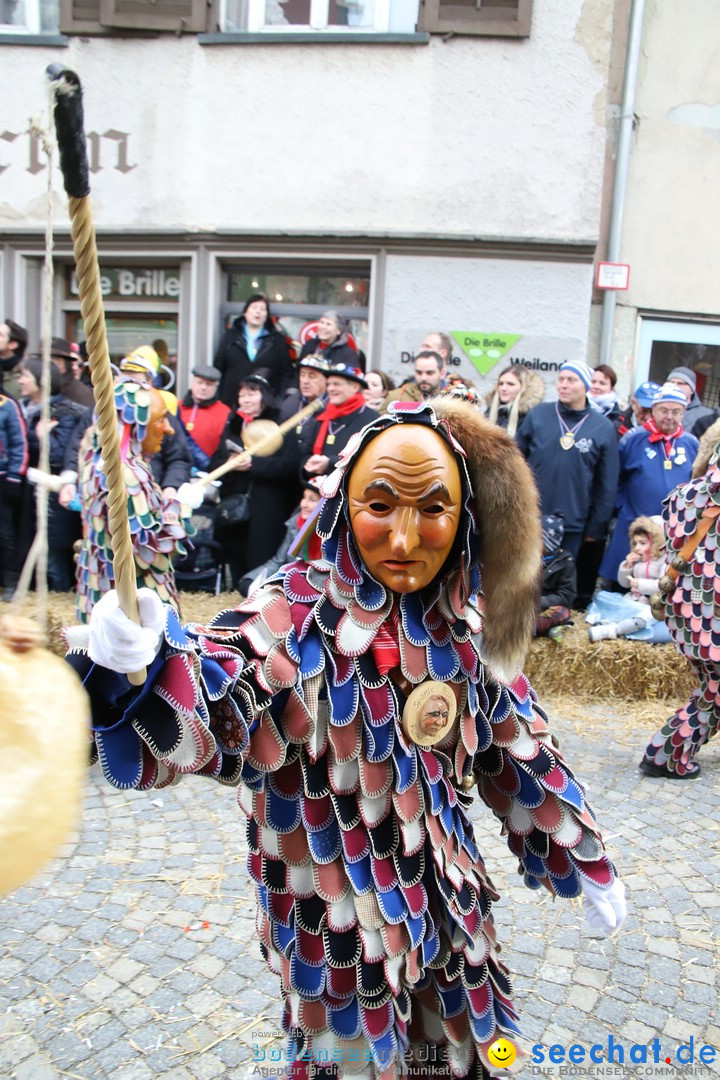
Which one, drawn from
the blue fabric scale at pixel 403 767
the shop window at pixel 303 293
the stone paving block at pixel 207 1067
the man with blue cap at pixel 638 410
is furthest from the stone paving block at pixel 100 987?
the shop window at pixel 303 293

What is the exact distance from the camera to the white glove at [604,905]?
2174 mm

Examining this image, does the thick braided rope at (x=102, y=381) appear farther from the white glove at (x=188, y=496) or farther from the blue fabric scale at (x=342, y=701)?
the white glove at (x=188, y=496)

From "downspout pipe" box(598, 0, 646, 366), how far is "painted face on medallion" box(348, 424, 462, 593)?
7.47m

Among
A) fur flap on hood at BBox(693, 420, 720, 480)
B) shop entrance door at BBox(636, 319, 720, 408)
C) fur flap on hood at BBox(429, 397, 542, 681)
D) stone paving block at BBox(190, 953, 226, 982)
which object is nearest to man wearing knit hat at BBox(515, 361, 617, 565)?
fur flap on hood at BBox(693, 420, 720, 480)

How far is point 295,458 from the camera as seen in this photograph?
20.8ft

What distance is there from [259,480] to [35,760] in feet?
17.2

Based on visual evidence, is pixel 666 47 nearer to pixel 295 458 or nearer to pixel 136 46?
pixel 136 46

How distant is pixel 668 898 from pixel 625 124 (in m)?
7.64

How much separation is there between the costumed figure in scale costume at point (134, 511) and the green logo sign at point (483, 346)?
182 inches

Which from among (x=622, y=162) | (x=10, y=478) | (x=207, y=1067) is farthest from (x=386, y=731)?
(x=622, y=162)

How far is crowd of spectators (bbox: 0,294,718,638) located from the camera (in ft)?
19.4

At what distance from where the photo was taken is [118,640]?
1.53 m

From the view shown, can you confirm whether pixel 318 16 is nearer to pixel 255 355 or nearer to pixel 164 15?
pixel 164 15

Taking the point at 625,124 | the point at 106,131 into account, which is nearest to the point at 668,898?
the point at 625,124
